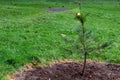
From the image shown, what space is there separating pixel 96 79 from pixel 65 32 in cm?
489

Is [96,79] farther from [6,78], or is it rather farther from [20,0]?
[20,0]

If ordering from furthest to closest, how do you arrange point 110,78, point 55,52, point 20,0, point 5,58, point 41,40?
point 20,0
point 41,40
point 55,52
point 5,58
point 110,78

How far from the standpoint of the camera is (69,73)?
285 inches

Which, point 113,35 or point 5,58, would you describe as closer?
point 5,58

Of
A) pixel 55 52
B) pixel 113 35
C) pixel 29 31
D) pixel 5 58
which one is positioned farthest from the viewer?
pixel 113 35

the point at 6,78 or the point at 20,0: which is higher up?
the point at 6,78

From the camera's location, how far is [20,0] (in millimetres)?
27969

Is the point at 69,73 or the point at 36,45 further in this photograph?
the point at 36,45

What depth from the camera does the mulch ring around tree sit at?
700cm

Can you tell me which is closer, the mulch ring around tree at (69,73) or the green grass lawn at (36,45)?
the mulch ring around tree at (69,73)

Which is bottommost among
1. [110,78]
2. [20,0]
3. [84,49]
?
[20,0]

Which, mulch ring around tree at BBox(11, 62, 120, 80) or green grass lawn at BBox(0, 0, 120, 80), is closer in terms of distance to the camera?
mulch ring around tree at BBox(11, 62, 120, 80)

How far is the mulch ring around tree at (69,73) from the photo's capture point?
700 centimetres

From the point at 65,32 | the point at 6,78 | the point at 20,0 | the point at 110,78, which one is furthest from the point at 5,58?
the point at 20,0
